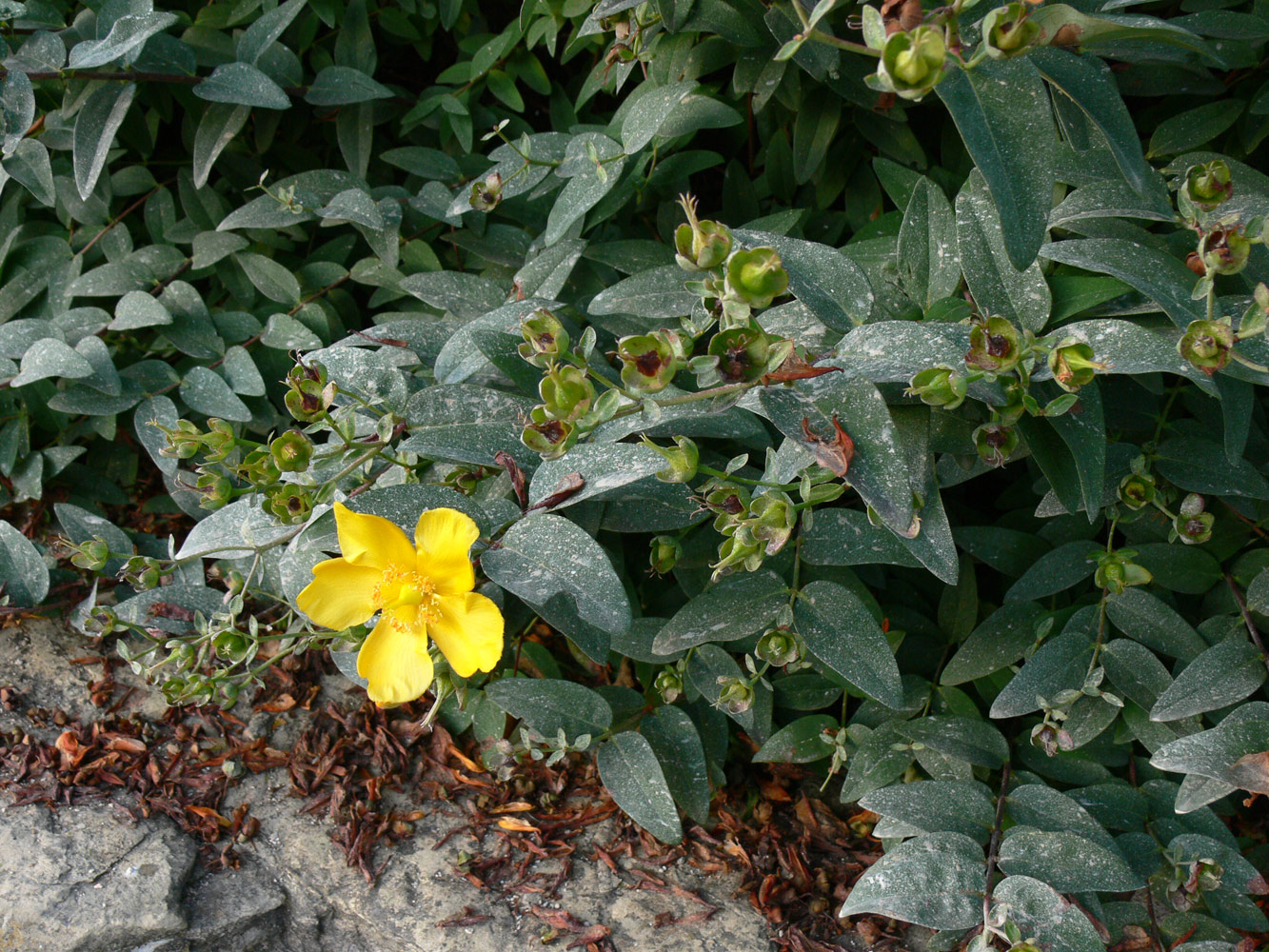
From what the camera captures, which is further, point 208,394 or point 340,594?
point 208,394

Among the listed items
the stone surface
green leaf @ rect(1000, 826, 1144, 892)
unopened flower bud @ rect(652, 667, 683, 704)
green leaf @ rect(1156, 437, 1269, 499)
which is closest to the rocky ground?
the stone surface

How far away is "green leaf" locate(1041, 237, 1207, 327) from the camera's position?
0.96 metres

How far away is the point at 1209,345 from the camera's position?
2.82 feet

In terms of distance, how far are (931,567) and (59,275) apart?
1628 millimetres

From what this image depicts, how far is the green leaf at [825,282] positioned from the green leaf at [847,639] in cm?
36

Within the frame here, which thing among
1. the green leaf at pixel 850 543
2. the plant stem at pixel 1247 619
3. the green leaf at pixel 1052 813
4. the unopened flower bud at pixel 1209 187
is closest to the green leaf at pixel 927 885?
the green leaf at pixel 1052 813

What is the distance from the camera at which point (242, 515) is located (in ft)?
4.14

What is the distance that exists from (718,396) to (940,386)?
210 millimetres

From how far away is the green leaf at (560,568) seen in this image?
962mm

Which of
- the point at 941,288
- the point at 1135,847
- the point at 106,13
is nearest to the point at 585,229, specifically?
the point at 941,288

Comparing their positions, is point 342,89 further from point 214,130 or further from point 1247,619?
point 1247,619

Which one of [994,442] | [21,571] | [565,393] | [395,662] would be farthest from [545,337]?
[21,571]

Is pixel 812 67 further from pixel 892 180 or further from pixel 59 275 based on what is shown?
pixel 59 275

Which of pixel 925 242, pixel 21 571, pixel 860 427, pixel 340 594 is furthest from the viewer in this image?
pixel 21 571
